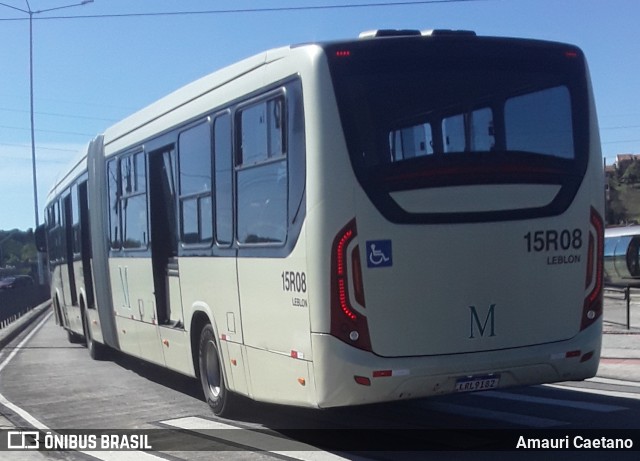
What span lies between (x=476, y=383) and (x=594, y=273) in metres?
1.59

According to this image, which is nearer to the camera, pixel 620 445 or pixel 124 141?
pixel 620 445

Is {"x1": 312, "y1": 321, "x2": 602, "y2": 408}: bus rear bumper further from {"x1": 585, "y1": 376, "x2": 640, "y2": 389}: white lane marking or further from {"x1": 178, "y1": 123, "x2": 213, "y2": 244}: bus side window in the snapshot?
{"x1": 585, "y1": 376, "x2": 640, "y2": 389}: white lane marking

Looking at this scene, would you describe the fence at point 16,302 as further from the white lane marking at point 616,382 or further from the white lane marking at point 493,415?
the white lane marking at point 493,415

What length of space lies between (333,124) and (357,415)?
391 centimetres

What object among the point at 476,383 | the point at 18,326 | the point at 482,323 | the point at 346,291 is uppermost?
the point at 346,291

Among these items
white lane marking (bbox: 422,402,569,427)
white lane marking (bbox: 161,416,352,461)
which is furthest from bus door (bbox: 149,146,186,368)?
white lane marking (bbox: 422,402,569,427)

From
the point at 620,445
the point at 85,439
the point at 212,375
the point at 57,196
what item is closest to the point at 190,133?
the point at 212,375

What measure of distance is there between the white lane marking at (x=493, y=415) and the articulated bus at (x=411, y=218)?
1.13 metres

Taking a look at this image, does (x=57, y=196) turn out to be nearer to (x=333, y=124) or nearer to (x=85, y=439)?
(x=85, y=439)

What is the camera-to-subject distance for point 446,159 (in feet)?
26.7

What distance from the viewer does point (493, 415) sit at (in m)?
10.2

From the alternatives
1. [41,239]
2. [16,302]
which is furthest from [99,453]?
[16,302]

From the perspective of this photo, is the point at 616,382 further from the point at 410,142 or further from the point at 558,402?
the point at 410,142

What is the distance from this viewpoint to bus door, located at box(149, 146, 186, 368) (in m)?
11.9
